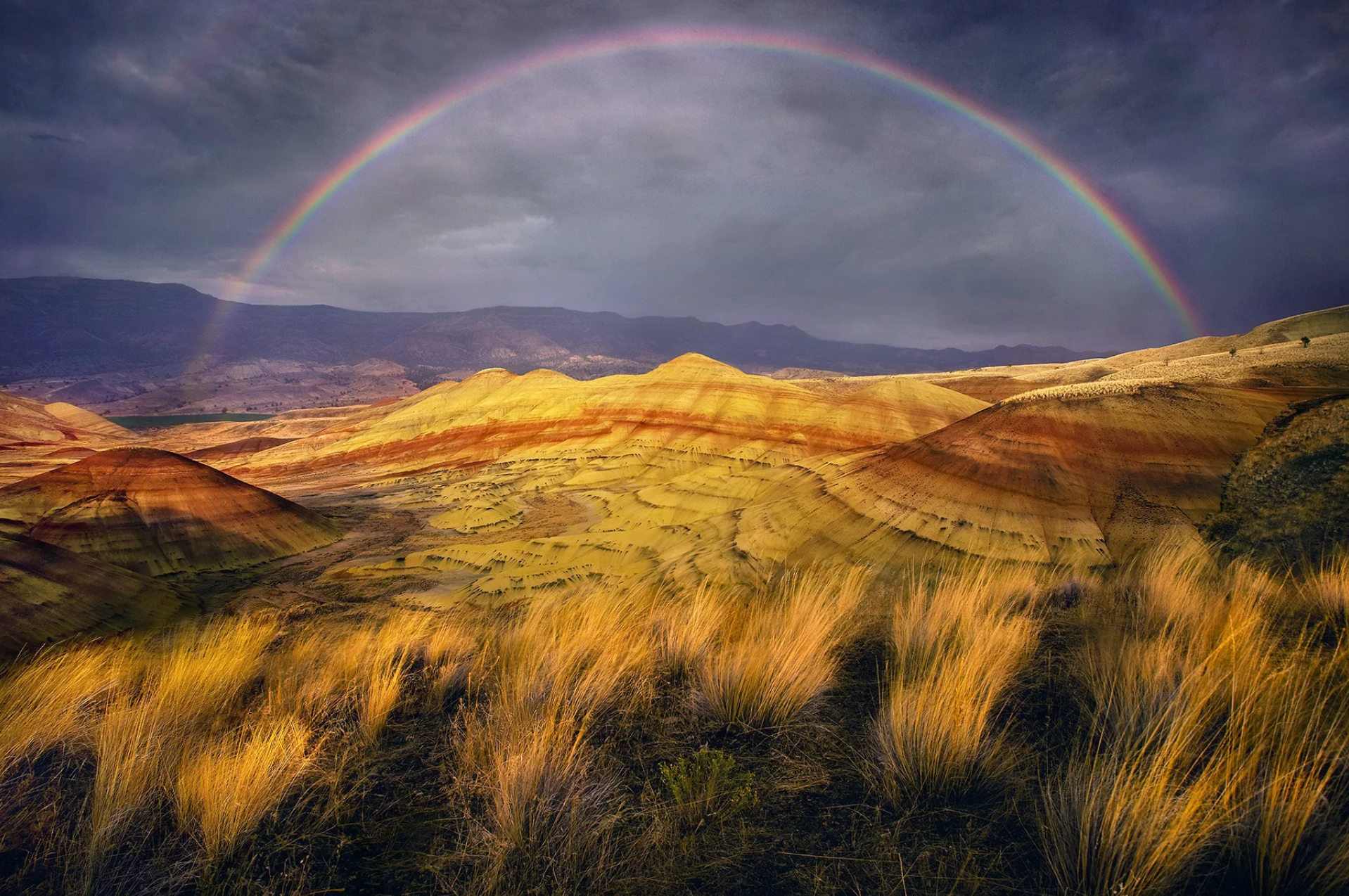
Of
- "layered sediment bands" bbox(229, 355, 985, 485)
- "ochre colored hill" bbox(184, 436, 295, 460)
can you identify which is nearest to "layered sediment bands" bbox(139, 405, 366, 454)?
"ochre colored hill" bbox(184, 436, 295, 460)

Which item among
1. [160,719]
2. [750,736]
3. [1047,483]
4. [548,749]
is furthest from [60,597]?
[1047,483]

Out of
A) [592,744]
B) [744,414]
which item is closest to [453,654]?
[592,744]

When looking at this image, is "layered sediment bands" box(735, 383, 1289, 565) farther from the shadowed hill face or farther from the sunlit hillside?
the shadowed hill face

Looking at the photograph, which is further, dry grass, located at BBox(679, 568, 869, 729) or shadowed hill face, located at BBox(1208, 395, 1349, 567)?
shadowed hill face, located at BBox(1208, 395, 1349, 567)

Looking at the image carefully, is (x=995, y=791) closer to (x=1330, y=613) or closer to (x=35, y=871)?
(x=1330, y=613)

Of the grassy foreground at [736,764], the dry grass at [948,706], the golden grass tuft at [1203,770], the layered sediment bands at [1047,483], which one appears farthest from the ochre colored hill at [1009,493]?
the golden grass tuft at [1203,770]
